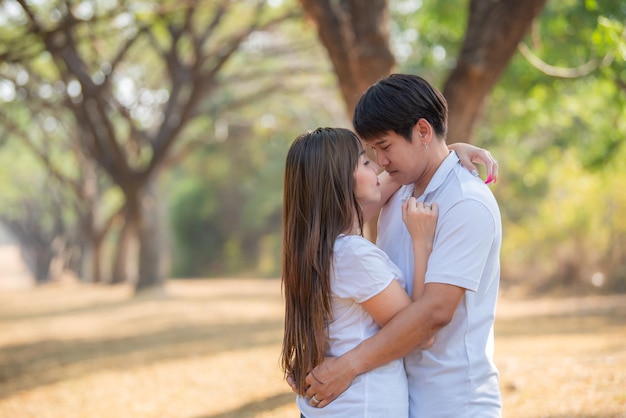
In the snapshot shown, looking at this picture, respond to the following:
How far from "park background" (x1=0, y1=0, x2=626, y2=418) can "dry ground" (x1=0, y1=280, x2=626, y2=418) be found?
0.04 meters

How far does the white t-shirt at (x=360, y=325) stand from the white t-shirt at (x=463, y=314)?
0.33ft

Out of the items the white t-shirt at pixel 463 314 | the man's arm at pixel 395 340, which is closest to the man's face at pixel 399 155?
the white t-shirt at pixel 463 314

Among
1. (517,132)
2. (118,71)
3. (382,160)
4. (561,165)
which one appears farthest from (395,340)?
(118,71)

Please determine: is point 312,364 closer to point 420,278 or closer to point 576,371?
point 420,278

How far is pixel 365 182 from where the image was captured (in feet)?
9.16

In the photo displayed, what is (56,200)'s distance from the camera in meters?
34.3

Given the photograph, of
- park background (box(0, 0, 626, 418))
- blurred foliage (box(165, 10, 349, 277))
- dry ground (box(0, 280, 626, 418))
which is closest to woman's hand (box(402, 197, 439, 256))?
park background (box(0, 0, 626, 418))

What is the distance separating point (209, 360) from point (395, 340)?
7.16 metres

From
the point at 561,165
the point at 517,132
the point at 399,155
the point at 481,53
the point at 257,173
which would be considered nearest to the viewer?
the point at 399,155

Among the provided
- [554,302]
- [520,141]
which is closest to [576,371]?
[554,302]

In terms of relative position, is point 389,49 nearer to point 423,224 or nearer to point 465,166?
point 465,166

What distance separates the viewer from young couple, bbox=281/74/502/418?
103 inches

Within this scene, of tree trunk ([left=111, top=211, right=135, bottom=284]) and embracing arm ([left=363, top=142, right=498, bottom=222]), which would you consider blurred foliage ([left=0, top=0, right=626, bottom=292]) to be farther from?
tree trunk ([left=111, top=211, right=135, bottom=284])

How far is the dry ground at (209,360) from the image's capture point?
693cm
